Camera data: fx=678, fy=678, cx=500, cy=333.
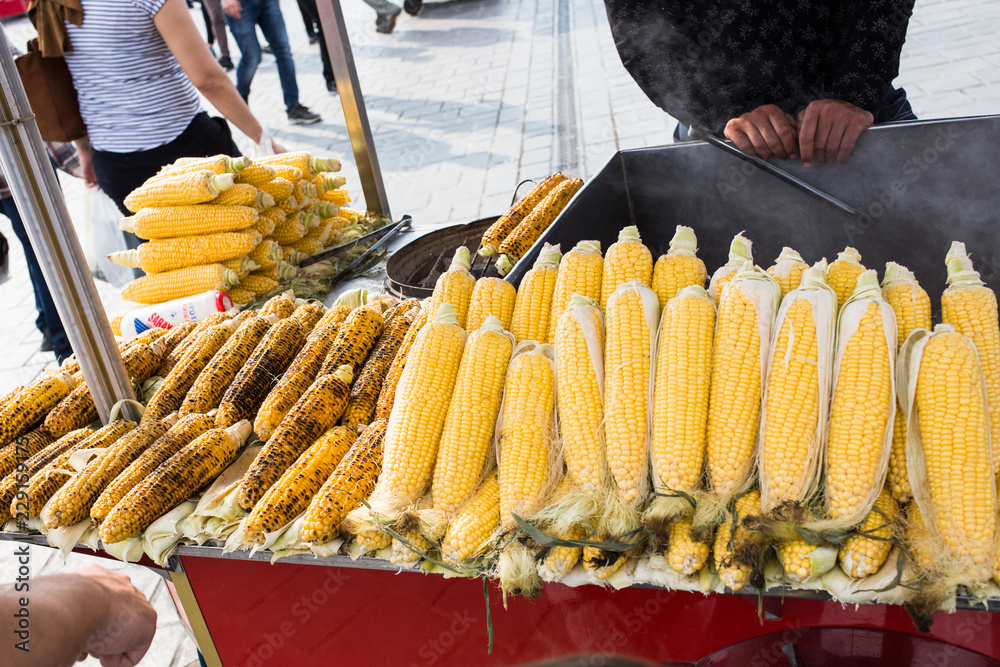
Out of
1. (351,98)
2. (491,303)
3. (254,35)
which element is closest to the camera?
(491,303)

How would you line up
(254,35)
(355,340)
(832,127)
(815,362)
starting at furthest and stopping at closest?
(254,35)
(832,127)
(355,340)
(815,362)

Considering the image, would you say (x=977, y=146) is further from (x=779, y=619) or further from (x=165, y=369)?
(x=165, y=369)

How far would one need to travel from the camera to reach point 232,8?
27.8 feet

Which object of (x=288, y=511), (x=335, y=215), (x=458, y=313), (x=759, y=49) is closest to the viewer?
(x=288, y=511)

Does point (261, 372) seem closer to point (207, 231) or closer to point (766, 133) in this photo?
point (207, 231)

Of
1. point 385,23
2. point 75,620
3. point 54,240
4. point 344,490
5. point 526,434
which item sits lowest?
point 75,620

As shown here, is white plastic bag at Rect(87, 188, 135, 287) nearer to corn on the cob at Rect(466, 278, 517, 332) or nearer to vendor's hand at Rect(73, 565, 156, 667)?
→ vendor's hand at Rect(73, 565, 156, 667)

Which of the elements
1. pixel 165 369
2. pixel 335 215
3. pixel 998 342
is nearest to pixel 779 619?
pixel 998 342

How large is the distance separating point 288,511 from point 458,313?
69cm

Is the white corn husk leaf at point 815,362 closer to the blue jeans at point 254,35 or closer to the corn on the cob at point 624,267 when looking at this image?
the corn on the cob at point 624,267

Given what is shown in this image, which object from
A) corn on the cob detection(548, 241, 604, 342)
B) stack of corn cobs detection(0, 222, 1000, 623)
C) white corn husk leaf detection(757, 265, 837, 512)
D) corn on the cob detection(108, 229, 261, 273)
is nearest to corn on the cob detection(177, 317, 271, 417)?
stack of corn cobs detection(0, 222, 1000, 623)

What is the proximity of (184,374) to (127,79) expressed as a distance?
7.43 feet

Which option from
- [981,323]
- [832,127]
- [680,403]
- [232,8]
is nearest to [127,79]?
[832,127]

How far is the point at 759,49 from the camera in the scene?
9.36 ft
